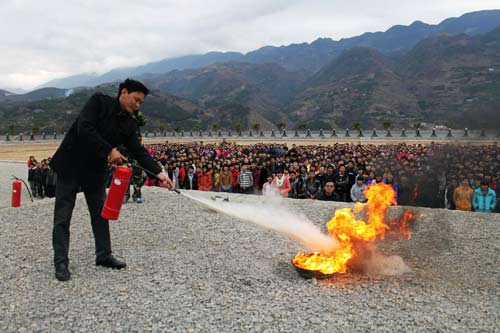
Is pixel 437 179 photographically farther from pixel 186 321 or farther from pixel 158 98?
pixel 158 98

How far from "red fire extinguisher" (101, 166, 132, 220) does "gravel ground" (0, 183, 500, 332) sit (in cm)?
103

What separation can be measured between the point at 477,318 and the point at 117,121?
5.76 meters

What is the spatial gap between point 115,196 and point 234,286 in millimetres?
2289

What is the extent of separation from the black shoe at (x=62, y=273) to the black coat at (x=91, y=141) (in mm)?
1297

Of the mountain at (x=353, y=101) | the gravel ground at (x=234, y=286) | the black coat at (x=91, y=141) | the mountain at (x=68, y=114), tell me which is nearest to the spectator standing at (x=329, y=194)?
the gravel ground at (x=234, y=286)

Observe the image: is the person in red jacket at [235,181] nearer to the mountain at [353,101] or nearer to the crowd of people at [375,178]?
the crowd of people at [375,178]

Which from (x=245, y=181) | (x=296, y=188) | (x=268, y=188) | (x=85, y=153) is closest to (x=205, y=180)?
(x=245, y=181)

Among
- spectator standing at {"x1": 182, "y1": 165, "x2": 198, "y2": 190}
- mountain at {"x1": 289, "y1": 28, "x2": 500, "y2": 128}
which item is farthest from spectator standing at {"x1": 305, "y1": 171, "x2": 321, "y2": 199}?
mountain at {"x1": 289, "y1": 28, "x2": 500, "y2": 128}

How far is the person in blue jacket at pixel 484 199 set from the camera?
1033 centimetres

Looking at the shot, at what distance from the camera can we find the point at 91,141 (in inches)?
228

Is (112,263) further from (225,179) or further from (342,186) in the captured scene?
(225,179)

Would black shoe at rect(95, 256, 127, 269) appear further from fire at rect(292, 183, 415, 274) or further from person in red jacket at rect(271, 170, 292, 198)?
person in red jacket at rect(271, 170, 292, 198)

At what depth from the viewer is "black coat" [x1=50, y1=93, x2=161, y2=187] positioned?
19.3ft

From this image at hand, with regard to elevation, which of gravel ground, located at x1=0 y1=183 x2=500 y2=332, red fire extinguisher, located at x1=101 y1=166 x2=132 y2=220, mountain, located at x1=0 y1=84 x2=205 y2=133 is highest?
mountain, located at x1=0 y1=84 x2=205 y2=133
